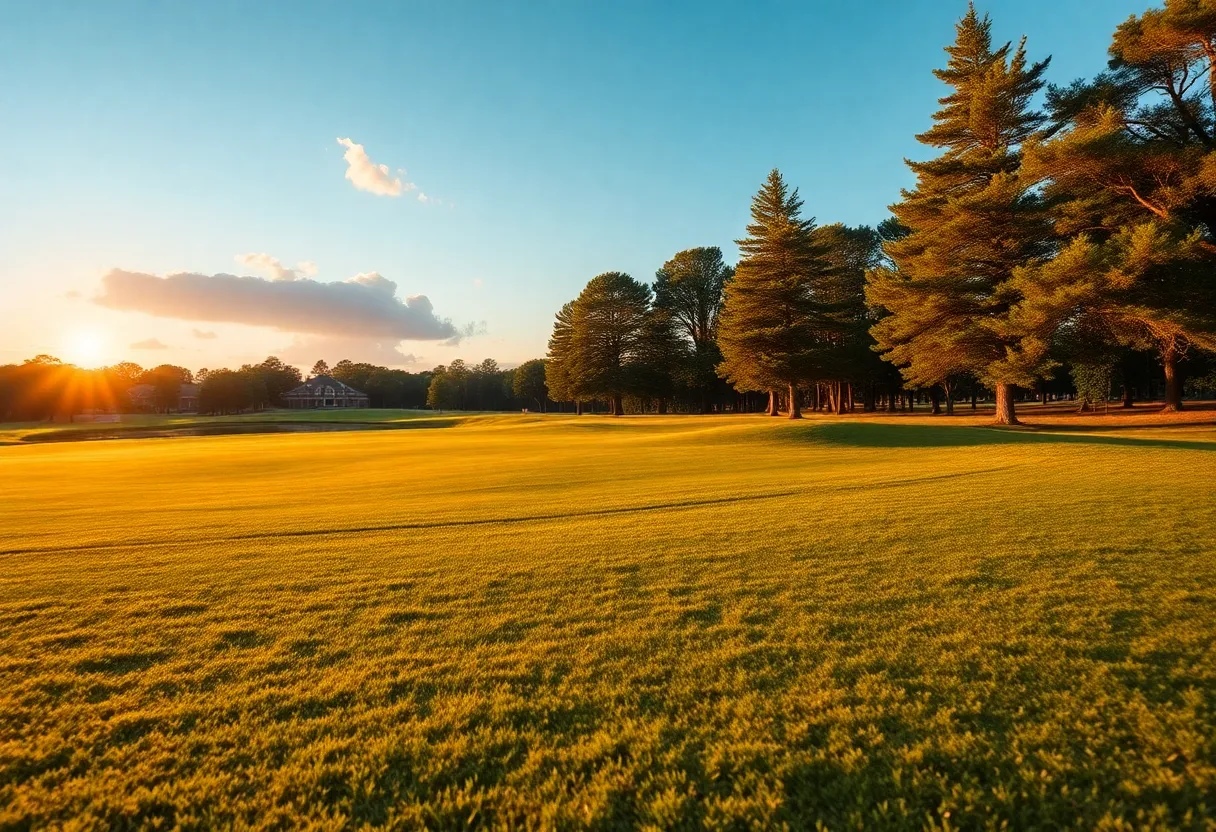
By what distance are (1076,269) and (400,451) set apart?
27.1 metres

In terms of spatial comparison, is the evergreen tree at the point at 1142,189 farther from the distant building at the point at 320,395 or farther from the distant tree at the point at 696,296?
the distant building at the point at 320,395

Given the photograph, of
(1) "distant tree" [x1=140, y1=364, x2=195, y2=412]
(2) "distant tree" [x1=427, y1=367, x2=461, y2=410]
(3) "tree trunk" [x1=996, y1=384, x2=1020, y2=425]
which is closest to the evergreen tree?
(3) "tree trunk" [x1=996, y1=384, x2=1020, y2=425]

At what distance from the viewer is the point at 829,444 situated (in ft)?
69.1

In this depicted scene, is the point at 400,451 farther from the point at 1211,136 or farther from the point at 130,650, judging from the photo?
the point at 1211,136

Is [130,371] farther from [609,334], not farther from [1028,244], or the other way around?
[1028,244]

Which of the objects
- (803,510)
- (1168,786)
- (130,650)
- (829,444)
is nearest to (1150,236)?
(829,444)

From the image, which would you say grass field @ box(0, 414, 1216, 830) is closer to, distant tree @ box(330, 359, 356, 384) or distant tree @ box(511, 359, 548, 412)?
distant tree @ box(511, 359, 548, 412)

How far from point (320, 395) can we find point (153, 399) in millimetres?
28016

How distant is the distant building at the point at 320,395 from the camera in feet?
398

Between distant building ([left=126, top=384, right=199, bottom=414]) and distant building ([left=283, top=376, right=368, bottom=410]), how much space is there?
17.3 m

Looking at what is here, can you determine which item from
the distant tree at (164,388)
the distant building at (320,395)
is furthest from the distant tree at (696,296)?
the distant tree at (164,388)

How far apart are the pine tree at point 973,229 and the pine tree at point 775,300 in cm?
865

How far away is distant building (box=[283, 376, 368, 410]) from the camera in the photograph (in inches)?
4781

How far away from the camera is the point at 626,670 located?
3.76 m
